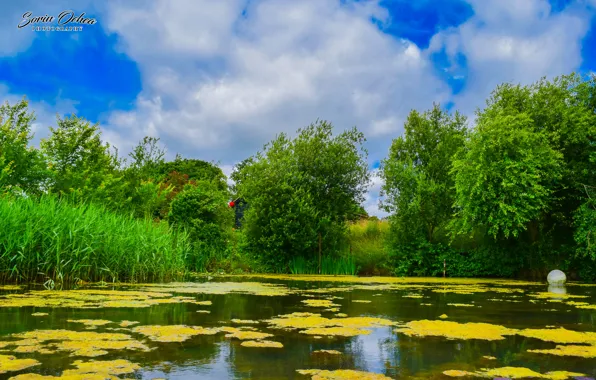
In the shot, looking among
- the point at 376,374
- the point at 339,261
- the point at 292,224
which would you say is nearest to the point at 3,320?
the point at 376,374

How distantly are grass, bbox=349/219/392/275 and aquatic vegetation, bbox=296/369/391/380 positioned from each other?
41.7ft

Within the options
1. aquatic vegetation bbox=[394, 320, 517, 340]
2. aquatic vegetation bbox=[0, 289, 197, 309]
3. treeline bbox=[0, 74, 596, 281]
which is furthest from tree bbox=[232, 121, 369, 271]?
aquatic vegetation bbox=[394, 320, 517, 340]

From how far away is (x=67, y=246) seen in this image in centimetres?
788

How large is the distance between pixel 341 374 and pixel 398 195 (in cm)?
1315

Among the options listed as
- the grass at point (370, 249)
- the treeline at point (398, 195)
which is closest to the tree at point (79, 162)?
the treeline at point (398, 195)

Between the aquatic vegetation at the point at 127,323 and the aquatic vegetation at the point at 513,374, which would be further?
the aquatic vegetation at the point at 127,323

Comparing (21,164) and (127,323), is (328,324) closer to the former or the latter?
(127,323)

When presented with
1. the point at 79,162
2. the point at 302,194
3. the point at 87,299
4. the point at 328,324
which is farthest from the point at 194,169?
the point at 328,324

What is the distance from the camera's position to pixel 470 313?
210 inches

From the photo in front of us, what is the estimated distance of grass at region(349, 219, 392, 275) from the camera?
52.1 ft

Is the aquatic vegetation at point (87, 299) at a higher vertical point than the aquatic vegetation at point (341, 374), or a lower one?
higher

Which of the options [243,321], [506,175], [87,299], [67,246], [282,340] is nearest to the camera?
[282,340]

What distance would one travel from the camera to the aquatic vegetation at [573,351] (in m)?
3.17

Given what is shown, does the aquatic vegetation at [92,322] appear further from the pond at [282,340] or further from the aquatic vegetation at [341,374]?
the aquatic vegetation at [341,374]
